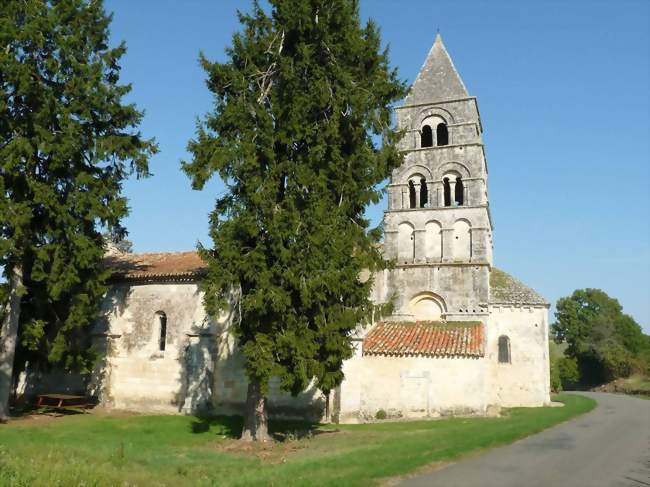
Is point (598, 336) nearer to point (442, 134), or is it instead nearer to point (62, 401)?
point (442, 134)

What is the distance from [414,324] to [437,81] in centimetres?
1314

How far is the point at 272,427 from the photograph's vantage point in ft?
62.8

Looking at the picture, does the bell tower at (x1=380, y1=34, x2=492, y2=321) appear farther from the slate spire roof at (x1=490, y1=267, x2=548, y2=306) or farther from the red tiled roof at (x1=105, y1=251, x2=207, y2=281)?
the red tiled roof at (x1=105, y1=251, x2=207, y2=281)

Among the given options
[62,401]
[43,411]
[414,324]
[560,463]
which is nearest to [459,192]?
[414,324]

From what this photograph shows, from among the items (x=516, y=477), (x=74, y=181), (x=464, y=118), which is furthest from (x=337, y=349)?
(x=464, y=118)

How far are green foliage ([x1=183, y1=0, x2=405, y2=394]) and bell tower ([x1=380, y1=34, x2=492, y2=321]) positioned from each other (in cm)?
1045

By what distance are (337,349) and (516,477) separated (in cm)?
583

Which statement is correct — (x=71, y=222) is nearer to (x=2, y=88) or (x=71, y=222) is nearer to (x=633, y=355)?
(x=2, y=88)

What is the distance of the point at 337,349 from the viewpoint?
1515cm

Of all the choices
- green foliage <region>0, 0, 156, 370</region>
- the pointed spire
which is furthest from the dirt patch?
the pointed spire

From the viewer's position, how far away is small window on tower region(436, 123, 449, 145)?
28109 millimetres

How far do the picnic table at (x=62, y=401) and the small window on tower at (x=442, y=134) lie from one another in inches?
819

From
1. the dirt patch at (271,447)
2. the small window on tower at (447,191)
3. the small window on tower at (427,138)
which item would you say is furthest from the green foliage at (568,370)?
the dirt patch at (271,447)

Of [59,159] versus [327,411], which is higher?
[59,159]
